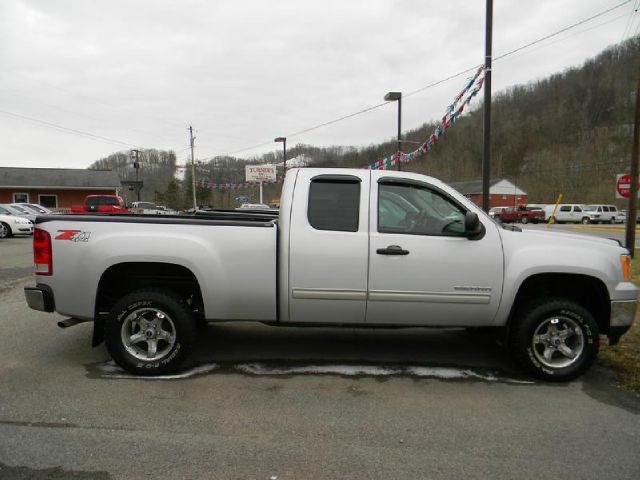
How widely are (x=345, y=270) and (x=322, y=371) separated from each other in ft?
3.50

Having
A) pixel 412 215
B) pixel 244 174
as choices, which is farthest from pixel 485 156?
pixel 244 174

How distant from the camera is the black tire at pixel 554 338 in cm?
417

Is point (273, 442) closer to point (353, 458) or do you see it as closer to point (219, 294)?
point (353, 458)

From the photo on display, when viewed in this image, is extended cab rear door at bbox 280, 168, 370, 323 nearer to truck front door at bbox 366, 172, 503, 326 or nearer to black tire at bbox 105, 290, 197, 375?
truck front door at bbox 366, 172, 503, 326

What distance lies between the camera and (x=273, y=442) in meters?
3.13

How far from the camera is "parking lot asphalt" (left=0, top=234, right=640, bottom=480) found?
2.86 m

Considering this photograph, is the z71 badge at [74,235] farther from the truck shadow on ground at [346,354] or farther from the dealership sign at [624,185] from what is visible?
the dealership sign at [624,185]

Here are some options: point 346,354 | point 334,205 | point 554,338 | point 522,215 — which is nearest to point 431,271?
point 334,205

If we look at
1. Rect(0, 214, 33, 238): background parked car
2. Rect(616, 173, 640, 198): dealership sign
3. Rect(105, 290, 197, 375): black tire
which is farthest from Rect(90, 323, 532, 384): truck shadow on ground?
Rect(0, 214, 33, 238): background parked car

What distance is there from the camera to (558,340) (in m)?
4.24

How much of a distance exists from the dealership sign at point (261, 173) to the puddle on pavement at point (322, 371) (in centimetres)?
4065

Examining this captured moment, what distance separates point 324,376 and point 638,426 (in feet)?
8.16

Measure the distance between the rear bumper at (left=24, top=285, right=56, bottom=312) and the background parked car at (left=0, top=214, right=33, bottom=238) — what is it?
58.2 ft

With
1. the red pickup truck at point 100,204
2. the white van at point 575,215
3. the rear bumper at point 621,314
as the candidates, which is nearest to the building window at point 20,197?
the red pickup truck at point 100,204
